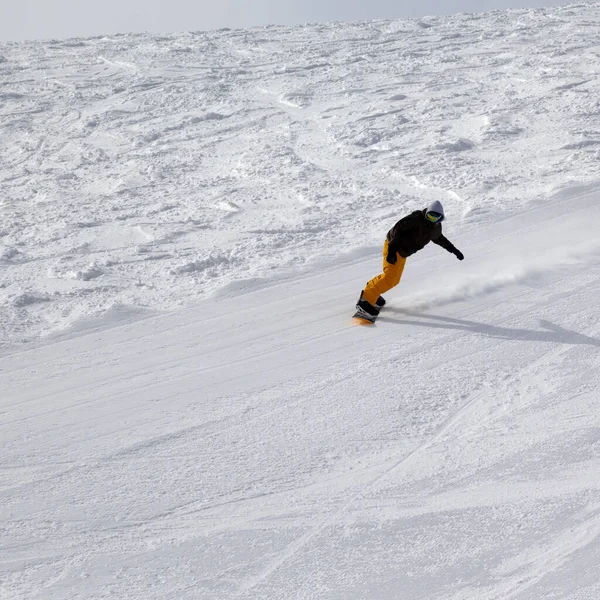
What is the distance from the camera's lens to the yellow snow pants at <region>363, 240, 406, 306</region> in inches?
253

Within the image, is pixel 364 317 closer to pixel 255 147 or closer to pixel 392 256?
pixel 392 256

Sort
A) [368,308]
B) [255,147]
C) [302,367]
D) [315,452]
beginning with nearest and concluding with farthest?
[315,452], [302,367], [368,308], [255,147]

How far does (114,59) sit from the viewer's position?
21297 millimetres

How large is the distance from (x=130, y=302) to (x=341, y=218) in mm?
3618

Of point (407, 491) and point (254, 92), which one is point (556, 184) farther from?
point (254, 92)

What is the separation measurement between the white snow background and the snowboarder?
30 centimetres

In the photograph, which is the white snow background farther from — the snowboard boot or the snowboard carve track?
the snowboard boot

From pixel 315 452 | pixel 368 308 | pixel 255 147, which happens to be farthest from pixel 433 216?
pixel 255 147

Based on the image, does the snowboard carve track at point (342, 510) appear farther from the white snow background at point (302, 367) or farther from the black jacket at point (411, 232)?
the black jacket at point (411, 232)

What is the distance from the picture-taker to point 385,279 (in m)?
6.47

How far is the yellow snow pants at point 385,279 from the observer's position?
643 cm

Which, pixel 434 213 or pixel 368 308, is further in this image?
pixel 368 308

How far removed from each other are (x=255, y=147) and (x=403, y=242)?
26.4 ft

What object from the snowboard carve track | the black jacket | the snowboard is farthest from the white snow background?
the black jacket
